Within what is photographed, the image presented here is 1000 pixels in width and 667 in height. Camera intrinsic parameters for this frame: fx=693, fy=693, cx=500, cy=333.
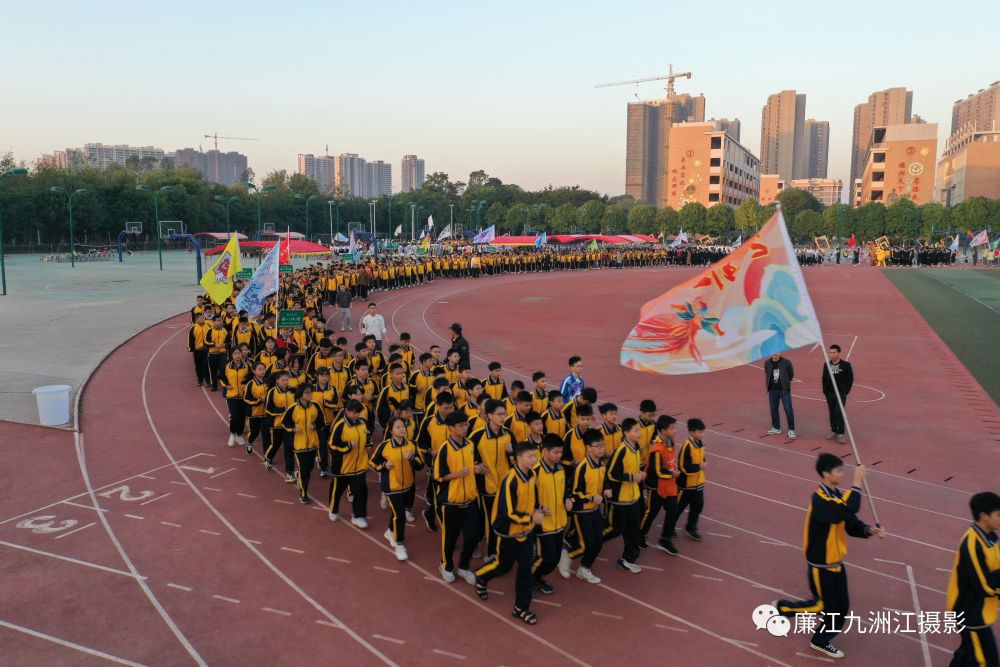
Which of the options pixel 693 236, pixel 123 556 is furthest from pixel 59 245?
pixel 123 556

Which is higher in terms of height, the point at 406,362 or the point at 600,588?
the point at 406,362

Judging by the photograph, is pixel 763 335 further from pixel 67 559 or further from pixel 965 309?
pixel 965 309

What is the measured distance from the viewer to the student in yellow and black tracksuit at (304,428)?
8.82m

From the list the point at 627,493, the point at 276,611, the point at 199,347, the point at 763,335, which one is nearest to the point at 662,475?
the point at 627,493

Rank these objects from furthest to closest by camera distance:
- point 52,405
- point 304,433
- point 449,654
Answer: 1. point 52,405
2. point 304,433
3. point 449,654

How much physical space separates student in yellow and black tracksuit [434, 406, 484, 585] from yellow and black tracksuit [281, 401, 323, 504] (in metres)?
2.59

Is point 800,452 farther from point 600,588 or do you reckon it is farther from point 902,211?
point 902,211

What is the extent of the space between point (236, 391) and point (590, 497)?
22.6 ft

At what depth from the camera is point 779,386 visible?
11492 millimetres

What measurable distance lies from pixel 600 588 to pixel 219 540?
14.3ft

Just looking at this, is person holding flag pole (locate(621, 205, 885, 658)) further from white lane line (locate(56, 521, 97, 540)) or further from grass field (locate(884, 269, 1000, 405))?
grass field (locate(884, 269, 1000, 405))

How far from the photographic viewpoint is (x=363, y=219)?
362ft

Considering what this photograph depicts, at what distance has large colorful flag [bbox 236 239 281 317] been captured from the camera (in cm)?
1469

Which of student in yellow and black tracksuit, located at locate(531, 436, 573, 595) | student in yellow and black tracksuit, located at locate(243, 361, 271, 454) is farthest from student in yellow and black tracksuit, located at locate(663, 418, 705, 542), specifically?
student in yellow and black tracksuit, located at locate(243, 361, 271, 454)
